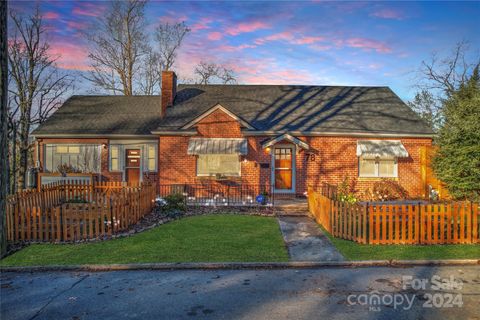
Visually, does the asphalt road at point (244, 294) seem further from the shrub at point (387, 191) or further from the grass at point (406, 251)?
the shrub at point (387, 191)

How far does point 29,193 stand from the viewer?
40.4ft

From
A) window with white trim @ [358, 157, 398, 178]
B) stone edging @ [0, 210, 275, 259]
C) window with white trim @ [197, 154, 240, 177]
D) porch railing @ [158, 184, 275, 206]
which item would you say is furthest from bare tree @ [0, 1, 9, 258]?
window with white trim @ [358, 157, 398, 178]

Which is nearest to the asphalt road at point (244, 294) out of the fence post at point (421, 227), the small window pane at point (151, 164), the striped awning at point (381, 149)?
the fence post at point (421, 227)

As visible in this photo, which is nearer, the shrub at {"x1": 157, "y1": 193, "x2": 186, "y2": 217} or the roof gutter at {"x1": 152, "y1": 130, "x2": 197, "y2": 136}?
the shrub at {"x1": 157, "y1": 193, "x2": 186, "y2": 217}

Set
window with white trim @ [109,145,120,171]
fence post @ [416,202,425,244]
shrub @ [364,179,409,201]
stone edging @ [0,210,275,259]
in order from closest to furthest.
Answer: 1. fence post @ [416,202,425,244]
2. stone edging @ [0,210,275,259]
3. shrub @ [364,179,409,201]
4. window with white trim @ [109,145,120,171]

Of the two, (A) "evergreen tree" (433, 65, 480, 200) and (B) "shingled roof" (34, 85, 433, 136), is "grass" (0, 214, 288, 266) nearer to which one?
(A) "evergreen tree" (433, 65, 480, 200)

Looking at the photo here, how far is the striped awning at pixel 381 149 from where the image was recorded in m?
17.8

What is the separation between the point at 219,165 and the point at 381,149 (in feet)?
26.5

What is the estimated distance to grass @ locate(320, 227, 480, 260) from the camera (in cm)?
805

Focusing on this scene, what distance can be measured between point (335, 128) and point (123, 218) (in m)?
11.8

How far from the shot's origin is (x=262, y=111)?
66.9 ft

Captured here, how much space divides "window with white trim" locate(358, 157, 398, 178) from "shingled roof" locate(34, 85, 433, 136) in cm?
147

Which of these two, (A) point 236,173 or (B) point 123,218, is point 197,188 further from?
(B) point 123,218

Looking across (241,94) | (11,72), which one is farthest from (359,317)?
(11,72)
